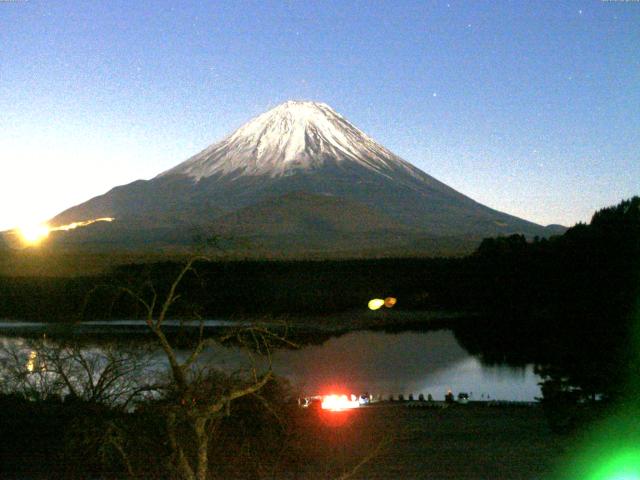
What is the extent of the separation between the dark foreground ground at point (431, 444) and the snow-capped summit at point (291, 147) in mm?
90061

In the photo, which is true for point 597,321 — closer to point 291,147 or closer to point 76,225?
point 76,225

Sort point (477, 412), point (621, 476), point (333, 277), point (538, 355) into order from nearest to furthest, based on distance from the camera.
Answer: point (621, 476)
point (477, 412)
point (538, 355)
point (333, 277)

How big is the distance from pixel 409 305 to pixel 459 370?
18.5 metres

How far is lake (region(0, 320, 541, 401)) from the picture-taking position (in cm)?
1852

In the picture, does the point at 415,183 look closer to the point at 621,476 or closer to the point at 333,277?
the point at 333,277

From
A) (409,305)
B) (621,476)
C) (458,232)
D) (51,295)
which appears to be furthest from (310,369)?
(458,232)

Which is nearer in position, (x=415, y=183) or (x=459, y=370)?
(x=459, y=370)

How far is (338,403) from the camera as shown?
12.7 m

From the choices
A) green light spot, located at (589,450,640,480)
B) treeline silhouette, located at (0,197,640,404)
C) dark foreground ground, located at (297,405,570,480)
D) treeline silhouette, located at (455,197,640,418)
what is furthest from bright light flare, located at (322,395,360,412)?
green light spot, located at (589,450,640,480)

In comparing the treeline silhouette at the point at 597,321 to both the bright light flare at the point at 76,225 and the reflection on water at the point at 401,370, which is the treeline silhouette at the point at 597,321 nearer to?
the reflection on water at the point at 401,370

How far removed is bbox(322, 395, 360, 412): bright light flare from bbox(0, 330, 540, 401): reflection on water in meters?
2.05

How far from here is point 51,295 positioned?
4138 cm

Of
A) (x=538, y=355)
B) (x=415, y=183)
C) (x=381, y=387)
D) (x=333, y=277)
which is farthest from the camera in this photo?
(x=415, y=183)

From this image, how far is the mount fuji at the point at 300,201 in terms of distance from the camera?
82.0m
